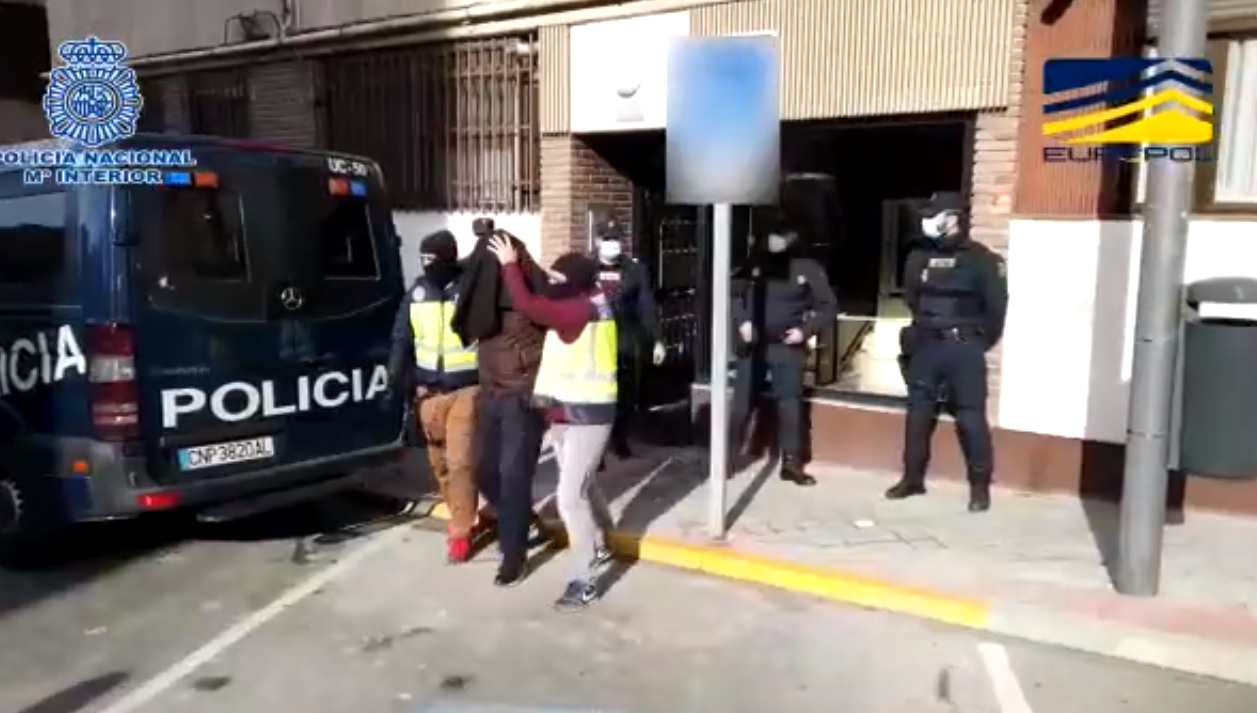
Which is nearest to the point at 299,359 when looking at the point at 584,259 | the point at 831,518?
the point at 584,259

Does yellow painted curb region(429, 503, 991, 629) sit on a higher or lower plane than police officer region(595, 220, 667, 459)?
lower

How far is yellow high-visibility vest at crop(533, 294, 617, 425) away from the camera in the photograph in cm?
508

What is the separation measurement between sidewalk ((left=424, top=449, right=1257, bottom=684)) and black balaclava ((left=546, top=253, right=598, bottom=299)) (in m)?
1.64

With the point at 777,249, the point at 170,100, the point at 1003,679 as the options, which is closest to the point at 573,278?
the point at 777,249

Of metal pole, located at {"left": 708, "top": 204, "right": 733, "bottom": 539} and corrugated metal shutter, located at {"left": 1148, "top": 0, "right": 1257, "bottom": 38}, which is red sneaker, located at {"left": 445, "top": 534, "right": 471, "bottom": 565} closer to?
metal pole, located at {"left": 708, "top": 204, "right": 733, "bottom": 539}

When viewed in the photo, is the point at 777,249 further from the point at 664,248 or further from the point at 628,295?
the point at 664,248

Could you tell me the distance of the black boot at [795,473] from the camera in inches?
287

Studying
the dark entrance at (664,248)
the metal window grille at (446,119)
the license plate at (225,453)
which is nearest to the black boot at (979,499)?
the dark entrance at (664,248)

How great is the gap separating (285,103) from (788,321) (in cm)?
653

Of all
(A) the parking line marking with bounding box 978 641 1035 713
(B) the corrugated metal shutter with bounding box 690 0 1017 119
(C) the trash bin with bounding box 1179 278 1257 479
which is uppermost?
(B) the corrugated metal shutter with bounding box 690 0 1017 119

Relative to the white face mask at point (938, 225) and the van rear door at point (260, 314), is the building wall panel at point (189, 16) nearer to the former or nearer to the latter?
the van rear door at point (260, 314)

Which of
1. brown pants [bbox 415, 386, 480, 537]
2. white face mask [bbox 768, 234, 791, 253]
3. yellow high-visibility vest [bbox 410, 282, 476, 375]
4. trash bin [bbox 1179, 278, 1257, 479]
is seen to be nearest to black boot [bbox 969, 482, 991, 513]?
trash bin [bbox 1179, 278, 1257, 479]

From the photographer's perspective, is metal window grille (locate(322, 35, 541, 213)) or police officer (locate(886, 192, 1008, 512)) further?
metal window grille (locate(322, 35, 541, 213))

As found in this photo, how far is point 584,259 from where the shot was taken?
17.8 ft
